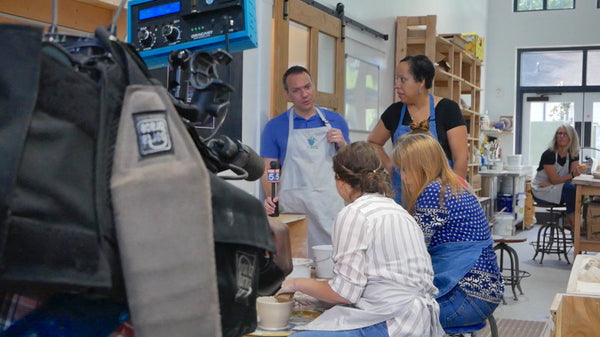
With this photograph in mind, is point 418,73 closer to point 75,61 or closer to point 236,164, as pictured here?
point 236,164

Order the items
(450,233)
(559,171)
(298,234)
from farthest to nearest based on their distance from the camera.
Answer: (559,171) < (298,234) < (450,233)

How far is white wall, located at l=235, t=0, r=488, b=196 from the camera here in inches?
156

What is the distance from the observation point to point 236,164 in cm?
93

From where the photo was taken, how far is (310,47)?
466cm

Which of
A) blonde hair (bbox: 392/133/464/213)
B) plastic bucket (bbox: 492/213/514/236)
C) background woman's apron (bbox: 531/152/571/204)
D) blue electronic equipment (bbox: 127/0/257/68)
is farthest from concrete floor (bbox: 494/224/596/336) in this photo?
blue electronic equipment (bbox: 127/0/257/68)

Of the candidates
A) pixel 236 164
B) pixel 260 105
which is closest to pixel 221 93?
pixel 236 164

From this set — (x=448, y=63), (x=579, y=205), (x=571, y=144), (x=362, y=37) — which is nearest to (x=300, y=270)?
(x=362, y=37)

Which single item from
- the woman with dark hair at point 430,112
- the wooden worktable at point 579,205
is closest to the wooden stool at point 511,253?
the wooden worktable at point 579,205

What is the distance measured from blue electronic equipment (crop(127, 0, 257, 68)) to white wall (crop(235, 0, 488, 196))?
208 cm

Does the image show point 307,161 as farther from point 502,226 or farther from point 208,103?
point 502,226

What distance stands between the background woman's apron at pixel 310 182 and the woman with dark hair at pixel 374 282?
160cm

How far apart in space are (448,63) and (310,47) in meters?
3.72

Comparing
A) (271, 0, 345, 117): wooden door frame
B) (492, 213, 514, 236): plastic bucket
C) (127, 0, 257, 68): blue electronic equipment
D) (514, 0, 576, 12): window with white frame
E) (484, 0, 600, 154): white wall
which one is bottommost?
(492, 213, 514, 236): plastic bucket

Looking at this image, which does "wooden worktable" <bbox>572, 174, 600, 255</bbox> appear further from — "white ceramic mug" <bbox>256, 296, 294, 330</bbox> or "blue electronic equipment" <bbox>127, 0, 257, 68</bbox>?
"blue electronic equipment" <bbox>127, 0, 257, 68</bbox>
